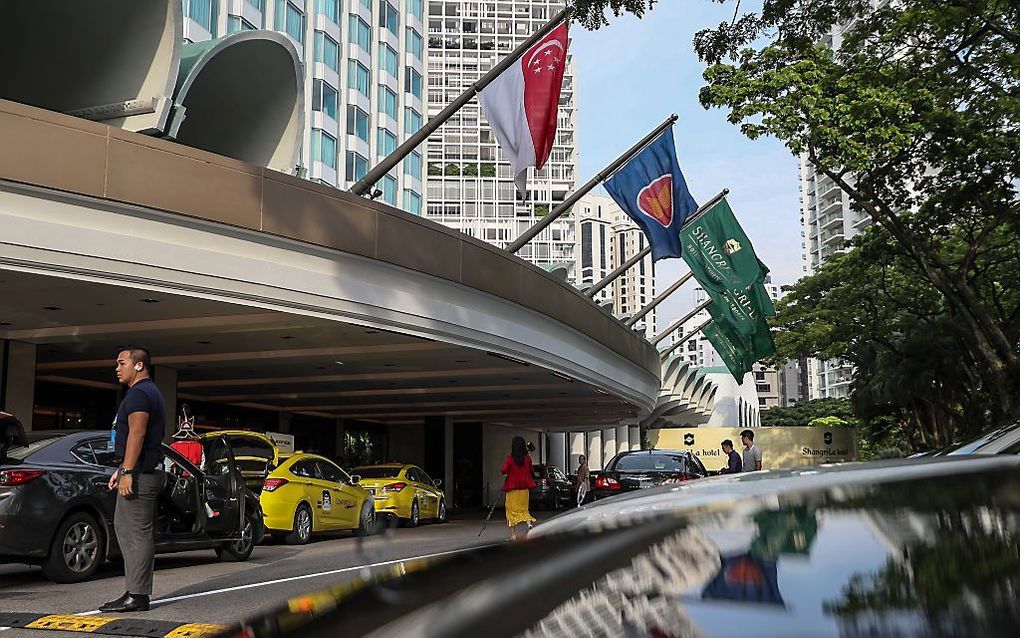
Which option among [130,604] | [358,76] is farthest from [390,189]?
[130,604]

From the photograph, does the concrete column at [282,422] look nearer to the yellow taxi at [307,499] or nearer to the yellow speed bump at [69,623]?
the yellow taxi at [307,499]

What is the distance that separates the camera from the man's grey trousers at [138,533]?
285 inches

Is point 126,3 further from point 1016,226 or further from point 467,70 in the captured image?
point 467,70

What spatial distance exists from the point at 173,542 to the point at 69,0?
1343cm

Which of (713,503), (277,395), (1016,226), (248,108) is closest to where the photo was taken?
(713,503)

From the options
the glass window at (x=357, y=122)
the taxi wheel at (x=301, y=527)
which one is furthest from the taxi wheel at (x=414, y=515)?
the glass window at (x=357, y=122)

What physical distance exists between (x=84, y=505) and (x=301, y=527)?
22.8ft

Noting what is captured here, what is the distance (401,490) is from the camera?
75.8 feet

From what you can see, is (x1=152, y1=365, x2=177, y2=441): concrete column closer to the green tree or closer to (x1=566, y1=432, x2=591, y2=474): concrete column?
the green tree

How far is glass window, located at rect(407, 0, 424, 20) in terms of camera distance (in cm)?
5912

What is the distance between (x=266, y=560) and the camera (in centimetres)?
1312

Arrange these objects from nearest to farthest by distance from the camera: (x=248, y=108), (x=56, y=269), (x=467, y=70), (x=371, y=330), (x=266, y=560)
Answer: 1. (x=56, y=269)
2. (x=266, y=560)
3. (x=371, y=330)
4. (x=248, y=108)
5. (x=467, y=70)

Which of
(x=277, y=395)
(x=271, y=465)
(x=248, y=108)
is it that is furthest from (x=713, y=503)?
(x=277, y=395)

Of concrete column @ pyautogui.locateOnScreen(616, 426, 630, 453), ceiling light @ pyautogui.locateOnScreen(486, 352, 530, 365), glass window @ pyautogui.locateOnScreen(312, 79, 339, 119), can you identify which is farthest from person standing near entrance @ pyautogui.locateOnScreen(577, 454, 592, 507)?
concrete column @ pyautogui.locateOnScreen(616, 426, 630, 453)
